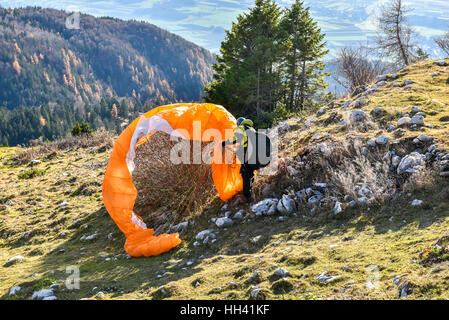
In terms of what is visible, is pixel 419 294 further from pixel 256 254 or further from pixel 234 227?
pixel 234 227

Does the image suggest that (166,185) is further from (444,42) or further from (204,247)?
(444,42)

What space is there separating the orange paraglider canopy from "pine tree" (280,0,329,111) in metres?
16.4

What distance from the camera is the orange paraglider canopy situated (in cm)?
639

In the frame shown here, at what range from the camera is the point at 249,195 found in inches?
274

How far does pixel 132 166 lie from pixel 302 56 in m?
20.1

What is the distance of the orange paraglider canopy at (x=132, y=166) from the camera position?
6.39m

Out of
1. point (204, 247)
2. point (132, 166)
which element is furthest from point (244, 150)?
point (132, 166)

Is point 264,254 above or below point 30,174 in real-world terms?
above

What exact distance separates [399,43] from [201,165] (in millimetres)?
18444

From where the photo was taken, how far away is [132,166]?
21.9 ft

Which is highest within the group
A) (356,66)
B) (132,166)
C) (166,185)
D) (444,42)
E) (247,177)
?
(444,42)

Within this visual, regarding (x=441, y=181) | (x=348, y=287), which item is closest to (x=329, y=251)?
A: (x=348, y=287)

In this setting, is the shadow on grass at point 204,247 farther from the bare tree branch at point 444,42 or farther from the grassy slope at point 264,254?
the bare tree branch at point 444,42

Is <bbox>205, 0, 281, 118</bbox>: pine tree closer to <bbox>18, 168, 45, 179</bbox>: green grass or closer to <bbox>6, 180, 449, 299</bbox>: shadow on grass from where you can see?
<bbox>18, 168, 45, 179</bbox>: green grass
